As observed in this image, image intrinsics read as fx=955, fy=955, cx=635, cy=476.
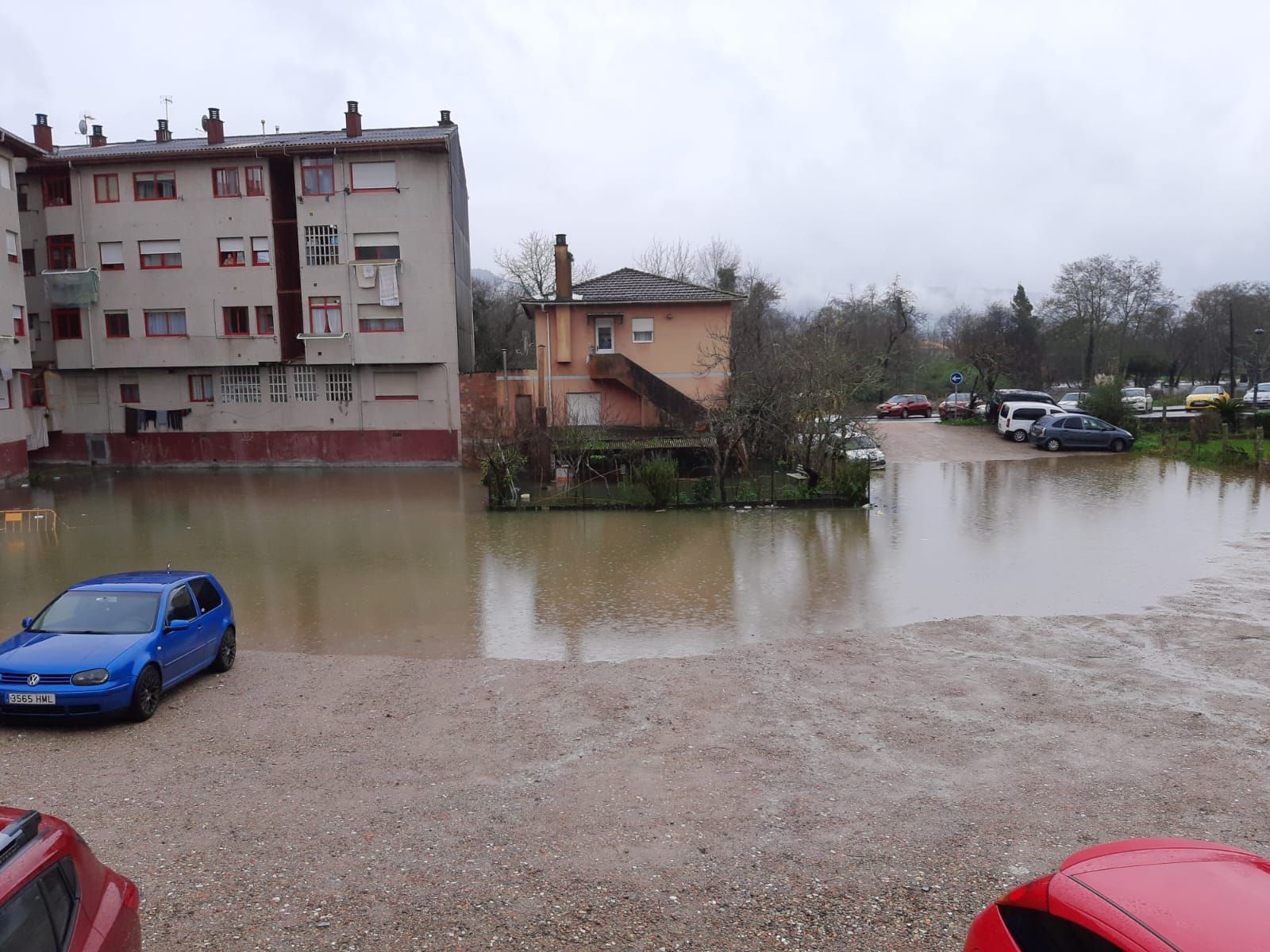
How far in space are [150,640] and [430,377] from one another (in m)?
28.0

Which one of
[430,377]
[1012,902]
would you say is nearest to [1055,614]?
[1012,902]

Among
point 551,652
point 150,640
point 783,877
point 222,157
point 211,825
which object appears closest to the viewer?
point 783,877

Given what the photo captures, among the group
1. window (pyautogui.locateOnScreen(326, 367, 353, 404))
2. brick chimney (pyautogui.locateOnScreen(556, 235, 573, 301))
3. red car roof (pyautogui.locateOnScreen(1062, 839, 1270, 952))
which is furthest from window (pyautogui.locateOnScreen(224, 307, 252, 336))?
red car roof (pyautogui.locateOnScreen(1062, 839, 1270, 952))

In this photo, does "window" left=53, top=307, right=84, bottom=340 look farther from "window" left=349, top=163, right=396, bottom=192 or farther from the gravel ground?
the gravel ground

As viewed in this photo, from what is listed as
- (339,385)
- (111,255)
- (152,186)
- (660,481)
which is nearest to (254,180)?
(152,186)

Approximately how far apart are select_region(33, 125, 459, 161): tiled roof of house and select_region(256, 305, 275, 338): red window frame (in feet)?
19.0

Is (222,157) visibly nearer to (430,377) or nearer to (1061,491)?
(430,377)

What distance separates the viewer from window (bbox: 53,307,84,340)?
37.2 m

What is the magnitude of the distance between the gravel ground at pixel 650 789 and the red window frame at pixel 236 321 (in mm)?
28243

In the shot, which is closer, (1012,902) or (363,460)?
(1012,902)

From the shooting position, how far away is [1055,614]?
1367 cm

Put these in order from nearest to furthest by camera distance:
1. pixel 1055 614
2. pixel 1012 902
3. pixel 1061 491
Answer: pixel 1012 902 < pixel 1055 614 < pixel 1061 491

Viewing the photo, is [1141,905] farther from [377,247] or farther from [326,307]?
[326,307]

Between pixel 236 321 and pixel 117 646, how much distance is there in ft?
99.6
